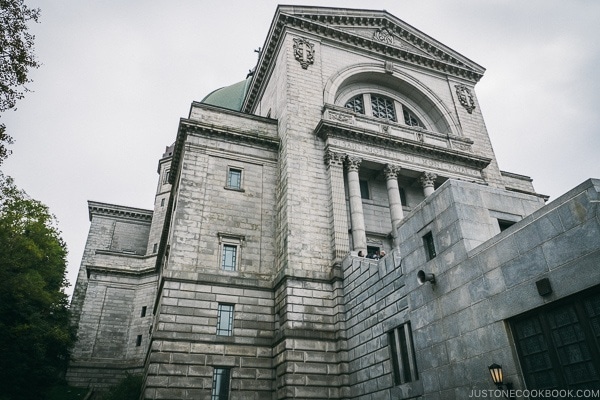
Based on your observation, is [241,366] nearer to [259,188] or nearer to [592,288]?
[259,188]

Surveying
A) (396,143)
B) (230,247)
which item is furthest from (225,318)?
(396,143)

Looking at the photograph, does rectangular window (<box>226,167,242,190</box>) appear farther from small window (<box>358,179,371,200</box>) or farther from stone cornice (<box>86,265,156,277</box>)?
stone cornice (<box>86,265,156,277</box>)

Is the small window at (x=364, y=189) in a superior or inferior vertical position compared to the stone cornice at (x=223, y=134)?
inferior

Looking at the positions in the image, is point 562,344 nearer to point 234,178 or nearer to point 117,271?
point 234,178

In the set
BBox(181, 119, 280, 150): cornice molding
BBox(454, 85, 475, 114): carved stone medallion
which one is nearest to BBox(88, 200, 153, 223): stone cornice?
BBox(181, 119, 280, 150): cornice molding

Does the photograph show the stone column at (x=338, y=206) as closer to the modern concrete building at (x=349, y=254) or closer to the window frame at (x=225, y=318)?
the modern concrete building at (x=349, y=254)

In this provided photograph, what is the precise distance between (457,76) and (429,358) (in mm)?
29339

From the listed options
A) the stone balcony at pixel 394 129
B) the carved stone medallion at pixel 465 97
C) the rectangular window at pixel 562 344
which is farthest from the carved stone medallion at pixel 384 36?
the rectangular window at pixel 562 344

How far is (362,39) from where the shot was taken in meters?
32.7

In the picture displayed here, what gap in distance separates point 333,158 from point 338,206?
3.42 m

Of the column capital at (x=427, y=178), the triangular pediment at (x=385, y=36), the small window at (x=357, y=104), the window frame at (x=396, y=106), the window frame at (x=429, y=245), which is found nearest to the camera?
the window frame at (x=429, y=245)

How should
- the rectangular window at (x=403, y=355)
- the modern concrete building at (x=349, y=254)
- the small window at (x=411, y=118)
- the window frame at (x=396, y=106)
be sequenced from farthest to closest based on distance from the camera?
the small window at (x=411, y=118)
the window frame at (x=396, y=106)
the rectangular window at (x=403, y=355)
the modern concrete building at (x=349, y=254)

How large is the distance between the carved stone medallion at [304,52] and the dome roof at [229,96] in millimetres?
21556

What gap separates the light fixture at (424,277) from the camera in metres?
13.6
